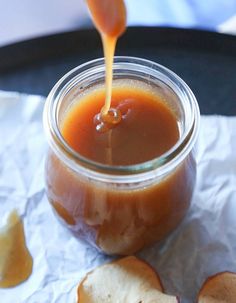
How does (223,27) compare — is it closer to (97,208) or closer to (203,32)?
(203,32)

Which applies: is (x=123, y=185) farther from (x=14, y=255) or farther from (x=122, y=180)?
(x=14, y=255)

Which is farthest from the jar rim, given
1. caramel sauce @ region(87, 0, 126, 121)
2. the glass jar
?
caramel sauce @ region(87, 0, 126, 121)

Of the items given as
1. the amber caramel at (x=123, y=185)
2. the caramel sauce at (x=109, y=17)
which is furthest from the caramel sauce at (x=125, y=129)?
the caramel sauce at (x=109, y=17)

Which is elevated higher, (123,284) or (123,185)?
(123,185)

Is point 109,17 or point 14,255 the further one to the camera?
→ point 14,255

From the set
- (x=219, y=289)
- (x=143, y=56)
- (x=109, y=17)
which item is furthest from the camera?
(x=143, y=56)

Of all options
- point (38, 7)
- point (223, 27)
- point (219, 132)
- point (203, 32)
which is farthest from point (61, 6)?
point (219, 132)

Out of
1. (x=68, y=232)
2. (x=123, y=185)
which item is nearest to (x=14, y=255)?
(x=68, y=232)

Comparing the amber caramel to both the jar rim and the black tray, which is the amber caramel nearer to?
the jar rim
